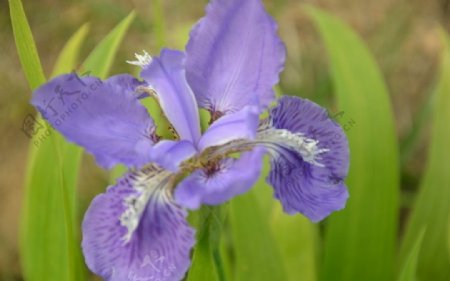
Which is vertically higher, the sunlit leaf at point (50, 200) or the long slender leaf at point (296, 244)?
the sunlit leaf at point (50, 200)

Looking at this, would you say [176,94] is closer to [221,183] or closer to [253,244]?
[221,183]

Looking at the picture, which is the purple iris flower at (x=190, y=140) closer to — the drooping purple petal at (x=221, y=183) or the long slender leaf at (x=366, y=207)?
the drooping purple petal at (x=221, y=183)

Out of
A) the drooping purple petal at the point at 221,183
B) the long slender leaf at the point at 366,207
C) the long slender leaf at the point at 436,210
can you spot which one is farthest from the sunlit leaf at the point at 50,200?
the long slender leaf at the point at 436,210

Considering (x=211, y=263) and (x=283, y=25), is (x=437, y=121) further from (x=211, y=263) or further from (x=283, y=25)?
(x=283, y=25)

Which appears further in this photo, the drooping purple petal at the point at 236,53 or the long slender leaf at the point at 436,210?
→ the long slender leaf at the point at 436,210

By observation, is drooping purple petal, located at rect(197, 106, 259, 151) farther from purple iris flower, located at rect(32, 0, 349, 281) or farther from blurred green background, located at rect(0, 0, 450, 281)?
blurred green background, located at rect(0, 0, 450, 281)

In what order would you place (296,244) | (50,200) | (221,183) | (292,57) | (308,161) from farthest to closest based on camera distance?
(292,57) → (296,244) → (50,200) → (308,161) → (221,183)

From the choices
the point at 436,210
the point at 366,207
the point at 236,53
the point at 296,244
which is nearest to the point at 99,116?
the point at 236,53
